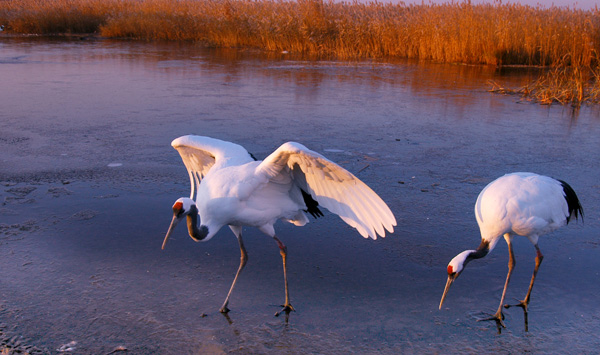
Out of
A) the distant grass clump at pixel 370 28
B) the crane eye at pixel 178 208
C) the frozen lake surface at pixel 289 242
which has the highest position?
the distant grass clump at pixel 370 28

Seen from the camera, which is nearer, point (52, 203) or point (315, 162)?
point (315, 162)

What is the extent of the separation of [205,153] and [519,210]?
253cm

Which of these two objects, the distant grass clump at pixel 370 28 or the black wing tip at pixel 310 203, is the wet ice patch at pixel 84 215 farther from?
the distant grass clump at pixel 370 28

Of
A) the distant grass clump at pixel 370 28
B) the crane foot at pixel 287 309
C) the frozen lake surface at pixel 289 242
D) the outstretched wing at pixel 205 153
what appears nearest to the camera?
the frozen lake surface at pixel 289 242

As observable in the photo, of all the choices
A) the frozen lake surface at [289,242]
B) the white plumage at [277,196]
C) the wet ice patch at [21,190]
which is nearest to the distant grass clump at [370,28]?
the frozen lake surface at [289,242]

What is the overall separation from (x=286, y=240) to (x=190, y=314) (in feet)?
4.34

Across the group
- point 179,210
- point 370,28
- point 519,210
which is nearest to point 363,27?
point 370,28

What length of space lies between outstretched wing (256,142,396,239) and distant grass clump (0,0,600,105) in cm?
935

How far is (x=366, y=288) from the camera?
147 inches

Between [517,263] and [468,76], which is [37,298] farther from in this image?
[468,76]

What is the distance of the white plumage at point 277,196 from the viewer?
140 inches

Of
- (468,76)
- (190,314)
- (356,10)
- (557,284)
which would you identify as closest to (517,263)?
(557,284)

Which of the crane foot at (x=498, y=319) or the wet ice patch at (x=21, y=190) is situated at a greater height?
the wet ice patch at (x=21, y=190)

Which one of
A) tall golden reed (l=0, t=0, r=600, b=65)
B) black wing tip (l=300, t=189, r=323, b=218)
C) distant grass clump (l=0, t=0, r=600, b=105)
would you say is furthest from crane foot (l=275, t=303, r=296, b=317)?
tall golden reed (l=0, t=0, r=600, b=65)
